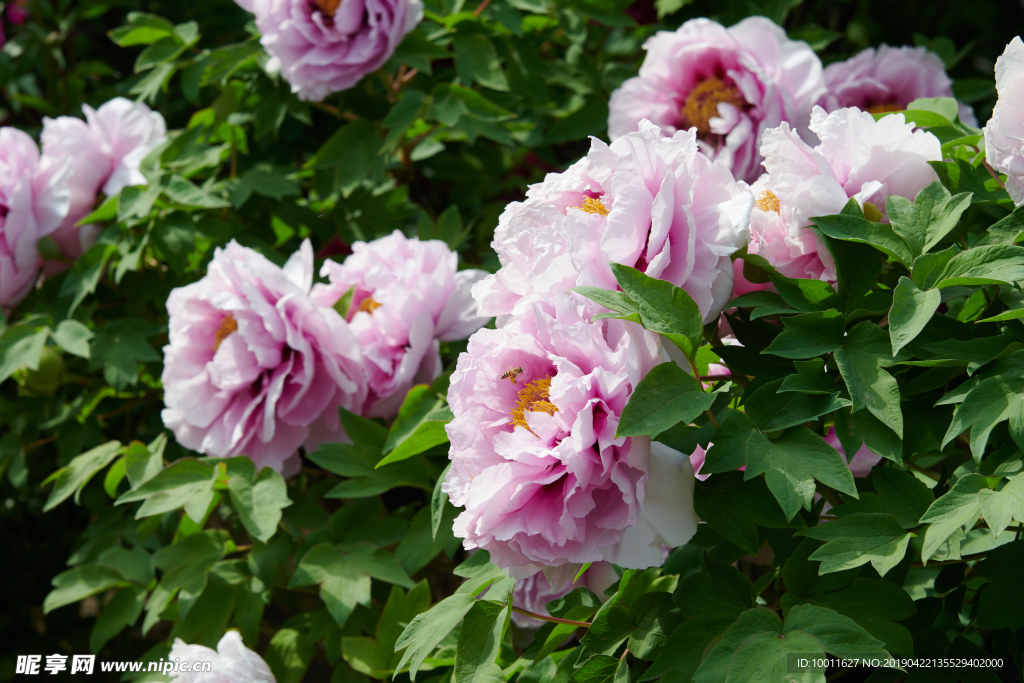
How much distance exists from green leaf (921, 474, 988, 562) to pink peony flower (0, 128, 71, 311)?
4.52 ft

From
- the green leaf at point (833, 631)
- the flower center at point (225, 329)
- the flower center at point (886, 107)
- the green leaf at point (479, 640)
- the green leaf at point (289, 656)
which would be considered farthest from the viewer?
the flower center at point (886, 107)

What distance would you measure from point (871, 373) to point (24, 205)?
1339 millimetres

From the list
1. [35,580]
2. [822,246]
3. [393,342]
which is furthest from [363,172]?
[35,580]

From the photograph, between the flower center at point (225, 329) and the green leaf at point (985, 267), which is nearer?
the green leaf at point (985, 267)

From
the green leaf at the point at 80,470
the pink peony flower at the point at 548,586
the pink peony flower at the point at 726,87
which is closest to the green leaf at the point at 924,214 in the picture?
the pink peony flower at the point at 548,586

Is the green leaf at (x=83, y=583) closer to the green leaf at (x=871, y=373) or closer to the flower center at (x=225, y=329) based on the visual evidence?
the flower center at (x=225, y=329)

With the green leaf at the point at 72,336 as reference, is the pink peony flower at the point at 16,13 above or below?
below

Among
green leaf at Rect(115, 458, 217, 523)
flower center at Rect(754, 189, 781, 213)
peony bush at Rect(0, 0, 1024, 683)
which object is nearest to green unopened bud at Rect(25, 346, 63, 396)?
peony bush at Rect(0, 0, 1024, 683)

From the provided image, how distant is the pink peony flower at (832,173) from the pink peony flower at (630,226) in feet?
0.19

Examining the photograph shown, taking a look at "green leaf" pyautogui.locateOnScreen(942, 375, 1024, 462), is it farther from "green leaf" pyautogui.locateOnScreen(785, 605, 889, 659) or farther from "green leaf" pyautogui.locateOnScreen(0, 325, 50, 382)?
"green leaf" pyautogui.locateOnScreen(0, 325, 50, 382)

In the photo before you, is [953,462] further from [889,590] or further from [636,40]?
[636,40]

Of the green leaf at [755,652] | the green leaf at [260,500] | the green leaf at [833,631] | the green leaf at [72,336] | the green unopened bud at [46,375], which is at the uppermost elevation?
the green leaf at [833,631]

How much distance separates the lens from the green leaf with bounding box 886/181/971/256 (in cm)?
70

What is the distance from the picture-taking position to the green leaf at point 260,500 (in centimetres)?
102
